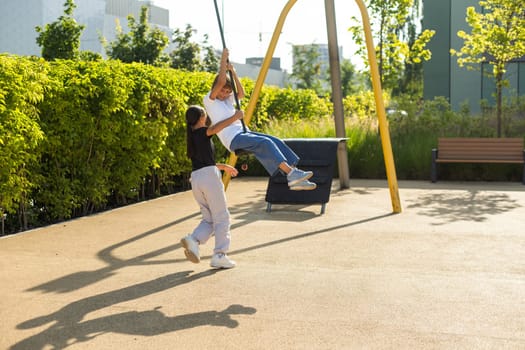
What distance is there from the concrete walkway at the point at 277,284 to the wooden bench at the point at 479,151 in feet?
14.0

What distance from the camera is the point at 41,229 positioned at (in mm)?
8133

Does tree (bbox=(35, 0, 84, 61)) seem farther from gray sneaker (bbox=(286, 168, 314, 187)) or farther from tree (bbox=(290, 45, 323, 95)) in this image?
tree (bbox=(290, 45, 323, 95))

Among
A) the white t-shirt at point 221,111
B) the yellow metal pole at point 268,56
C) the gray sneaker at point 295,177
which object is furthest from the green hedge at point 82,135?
the gray sneaker at point 295,177

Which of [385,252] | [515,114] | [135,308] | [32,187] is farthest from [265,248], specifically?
[515,114]

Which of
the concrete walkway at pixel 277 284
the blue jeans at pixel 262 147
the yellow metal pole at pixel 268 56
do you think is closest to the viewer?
the concrete walkway at pixel 277 284

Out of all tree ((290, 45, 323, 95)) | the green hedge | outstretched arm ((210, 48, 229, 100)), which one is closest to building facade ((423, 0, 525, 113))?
the green hedge

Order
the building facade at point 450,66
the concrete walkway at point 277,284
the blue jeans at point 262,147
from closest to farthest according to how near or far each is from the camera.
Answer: the concrete walkway at point 277,284
the blue jeans at point 262,147
the building facade at point 450,66

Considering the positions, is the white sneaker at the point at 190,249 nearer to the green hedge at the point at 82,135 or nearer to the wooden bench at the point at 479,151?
the green hedge at the point at 82,135

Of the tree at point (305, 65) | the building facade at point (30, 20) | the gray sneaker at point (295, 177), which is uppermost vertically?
the building facade at point (30, 20)

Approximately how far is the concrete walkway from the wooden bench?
426 cm

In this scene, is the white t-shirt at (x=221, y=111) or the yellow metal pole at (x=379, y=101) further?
the yellow metal pole at (x=379, y=101)

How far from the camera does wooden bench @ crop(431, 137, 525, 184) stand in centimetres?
1346

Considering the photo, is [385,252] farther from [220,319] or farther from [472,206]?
[472,206]

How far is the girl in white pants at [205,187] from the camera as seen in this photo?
5.83m
